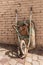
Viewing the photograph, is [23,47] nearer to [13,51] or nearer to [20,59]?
[20,59]

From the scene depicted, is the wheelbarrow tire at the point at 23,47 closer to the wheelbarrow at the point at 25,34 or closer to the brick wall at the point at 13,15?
the wheelbarrow at the point at 25,34

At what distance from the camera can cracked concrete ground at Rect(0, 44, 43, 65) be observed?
4974mm

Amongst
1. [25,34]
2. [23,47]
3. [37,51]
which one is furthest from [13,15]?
[37,51]

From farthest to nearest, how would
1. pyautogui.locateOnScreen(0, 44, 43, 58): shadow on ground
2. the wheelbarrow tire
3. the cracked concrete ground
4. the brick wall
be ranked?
the brick wall
pyautogui.locateOnScreen(0, 44, 43, 58): shadow on ground
the wheelbarrow tire
the cracked concrete ground

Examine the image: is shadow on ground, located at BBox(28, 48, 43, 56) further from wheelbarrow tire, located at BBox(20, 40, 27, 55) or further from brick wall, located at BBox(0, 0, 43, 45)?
wheelbarrow tire, located at BBox(20, 40, 27, 55)

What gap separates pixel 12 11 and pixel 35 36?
1.10 metres

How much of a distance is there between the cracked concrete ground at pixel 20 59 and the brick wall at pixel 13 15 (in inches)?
13.3

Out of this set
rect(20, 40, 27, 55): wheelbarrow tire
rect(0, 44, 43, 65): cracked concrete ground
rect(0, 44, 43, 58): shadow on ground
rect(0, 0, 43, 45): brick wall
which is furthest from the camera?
rect(0, 0, 43, 45): brick wall

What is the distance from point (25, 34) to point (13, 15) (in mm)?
729

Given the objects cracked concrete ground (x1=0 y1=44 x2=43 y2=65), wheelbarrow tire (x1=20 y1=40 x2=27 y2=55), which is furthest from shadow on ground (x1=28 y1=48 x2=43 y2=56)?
wheelbarrow tire (x1=20 y1=40 x2=27 y2=55)

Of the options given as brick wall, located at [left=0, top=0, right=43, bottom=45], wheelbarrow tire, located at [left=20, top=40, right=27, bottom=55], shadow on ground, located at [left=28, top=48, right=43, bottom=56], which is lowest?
shadow on ground, located at [left=28, top=48, right=43, bottom=56]

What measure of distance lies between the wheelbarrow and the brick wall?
0.59ft

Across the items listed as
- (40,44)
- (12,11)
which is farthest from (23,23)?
(40,44)

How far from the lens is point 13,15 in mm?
5668
